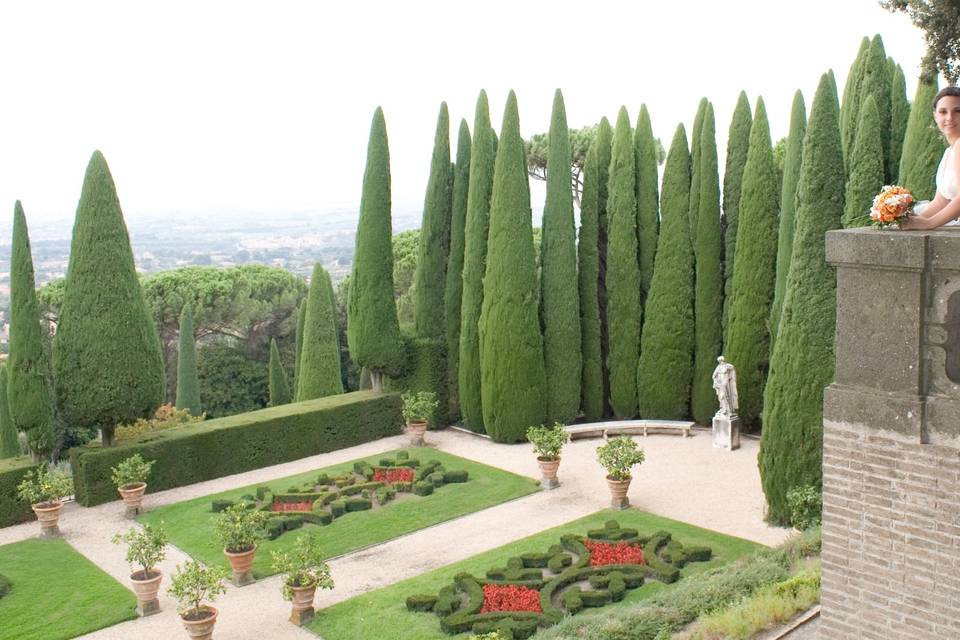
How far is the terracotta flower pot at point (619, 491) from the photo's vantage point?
54.7ft

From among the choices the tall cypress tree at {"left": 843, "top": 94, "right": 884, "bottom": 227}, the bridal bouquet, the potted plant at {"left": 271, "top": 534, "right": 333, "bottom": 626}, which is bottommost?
the potted plant at {"left": 271, "top": 534, "right": 333, "bottom": 626}

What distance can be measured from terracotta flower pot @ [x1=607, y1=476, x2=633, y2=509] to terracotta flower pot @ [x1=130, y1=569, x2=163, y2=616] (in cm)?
804

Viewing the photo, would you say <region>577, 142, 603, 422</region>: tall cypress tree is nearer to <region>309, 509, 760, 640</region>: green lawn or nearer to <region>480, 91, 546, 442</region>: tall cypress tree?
<region>480, 91, 546, 442</region>: tall cypress tree

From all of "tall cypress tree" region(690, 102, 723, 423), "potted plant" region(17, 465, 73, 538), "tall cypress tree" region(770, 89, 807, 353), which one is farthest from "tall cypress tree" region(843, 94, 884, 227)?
"potted plant" region(17, 465, 73, 538)

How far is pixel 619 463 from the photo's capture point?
16.7 meters

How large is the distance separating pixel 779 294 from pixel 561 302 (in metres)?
5.51

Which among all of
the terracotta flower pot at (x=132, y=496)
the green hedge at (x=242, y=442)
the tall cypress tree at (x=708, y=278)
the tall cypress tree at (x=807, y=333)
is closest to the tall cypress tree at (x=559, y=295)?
the tall cypress tree at (x=708, y=278)

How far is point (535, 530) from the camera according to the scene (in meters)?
16.1

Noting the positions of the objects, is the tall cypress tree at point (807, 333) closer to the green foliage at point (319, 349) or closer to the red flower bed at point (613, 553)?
the red flower bed at point (613, 553)

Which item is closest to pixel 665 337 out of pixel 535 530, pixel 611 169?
pixel 611 169

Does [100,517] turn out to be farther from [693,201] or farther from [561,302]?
[693,201]

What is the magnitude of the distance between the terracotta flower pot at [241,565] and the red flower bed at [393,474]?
16.6 feet

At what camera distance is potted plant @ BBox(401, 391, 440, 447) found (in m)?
21.9

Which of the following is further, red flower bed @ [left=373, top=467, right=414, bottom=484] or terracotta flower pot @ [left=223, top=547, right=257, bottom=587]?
red flower bed @ [left=373, top=467, right=414, bottom=484]
